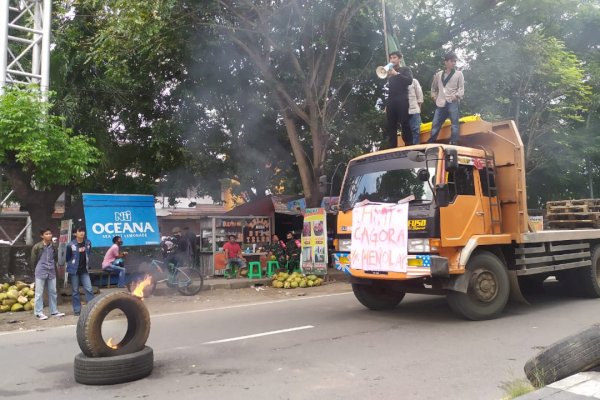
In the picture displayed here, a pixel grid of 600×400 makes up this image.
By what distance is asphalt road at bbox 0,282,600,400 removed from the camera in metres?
4.82

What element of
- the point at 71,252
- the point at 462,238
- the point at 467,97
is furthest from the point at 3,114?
the point at 467,97

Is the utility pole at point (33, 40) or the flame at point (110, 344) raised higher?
the utility pole at point (33, 40)

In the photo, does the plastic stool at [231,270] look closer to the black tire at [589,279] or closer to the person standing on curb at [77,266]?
the person standing on curb at [77,266]

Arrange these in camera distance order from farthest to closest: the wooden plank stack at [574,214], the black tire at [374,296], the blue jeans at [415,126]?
the wooden plank stack at [574,214] → the blue jeans at [415,126] → the black tire at [374,296]

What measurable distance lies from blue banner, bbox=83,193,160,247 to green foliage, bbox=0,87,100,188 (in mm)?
1477

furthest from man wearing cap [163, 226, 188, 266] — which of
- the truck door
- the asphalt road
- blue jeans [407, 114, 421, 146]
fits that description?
the truck door

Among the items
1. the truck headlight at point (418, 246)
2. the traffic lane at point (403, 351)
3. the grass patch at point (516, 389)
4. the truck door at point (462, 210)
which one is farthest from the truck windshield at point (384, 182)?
the grass patch at point (516, 389)

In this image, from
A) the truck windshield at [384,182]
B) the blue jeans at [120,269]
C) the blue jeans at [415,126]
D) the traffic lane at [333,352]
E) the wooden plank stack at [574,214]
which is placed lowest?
the traffic lane at [333,352]

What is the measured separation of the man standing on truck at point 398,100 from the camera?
930 centimetres

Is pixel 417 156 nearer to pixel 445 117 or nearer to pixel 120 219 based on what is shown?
pixel 445 117

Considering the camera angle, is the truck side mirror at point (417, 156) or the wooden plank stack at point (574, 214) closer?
the truck side mirror at point (417, 156)

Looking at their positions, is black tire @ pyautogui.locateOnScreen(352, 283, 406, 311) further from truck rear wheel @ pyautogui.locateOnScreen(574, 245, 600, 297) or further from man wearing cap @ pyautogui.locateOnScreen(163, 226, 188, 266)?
man wearing cap @ pyautogui.locateOnScreen(163, 226, 188, 266)

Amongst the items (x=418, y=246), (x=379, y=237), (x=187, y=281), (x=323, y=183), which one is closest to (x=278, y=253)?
(x=187, y=281)

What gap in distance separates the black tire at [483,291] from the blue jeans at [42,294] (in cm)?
749
